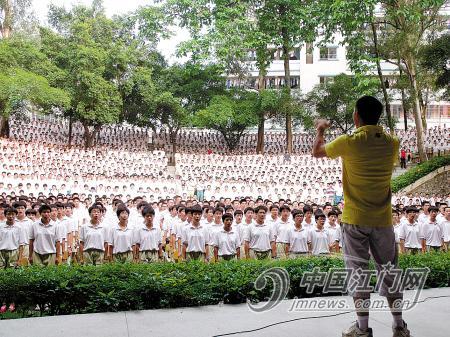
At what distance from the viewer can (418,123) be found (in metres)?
23.1

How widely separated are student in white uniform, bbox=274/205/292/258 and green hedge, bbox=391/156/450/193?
13.8m

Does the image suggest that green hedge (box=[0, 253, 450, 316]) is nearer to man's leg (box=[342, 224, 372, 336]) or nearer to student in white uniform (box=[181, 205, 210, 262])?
man's leg (box=[342, 224, 372, 336])

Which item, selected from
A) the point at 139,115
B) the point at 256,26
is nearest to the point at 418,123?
the point at 256,26

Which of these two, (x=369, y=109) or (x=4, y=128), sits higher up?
(x=4, y=128)

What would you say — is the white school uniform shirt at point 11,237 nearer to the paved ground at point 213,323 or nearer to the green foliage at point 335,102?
the paved ground at point 213,323

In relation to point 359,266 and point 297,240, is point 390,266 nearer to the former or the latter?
point 359,266

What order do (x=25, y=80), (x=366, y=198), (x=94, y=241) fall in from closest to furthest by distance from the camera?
(x=366, y=198)
(x=94, y=241)
(x=25, y=80)

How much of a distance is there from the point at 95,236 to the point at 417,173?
55.7 feet

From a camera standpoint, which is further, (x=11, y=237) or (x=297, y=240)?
(x=297, y=240)

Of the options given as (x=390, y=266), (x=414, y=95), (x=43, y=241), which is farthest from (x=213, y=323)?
(x=414, y=95)

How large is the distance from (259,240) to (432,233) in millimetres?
3104

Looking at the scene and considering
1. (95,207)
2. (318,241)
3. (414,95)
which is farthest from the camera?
(414,95)

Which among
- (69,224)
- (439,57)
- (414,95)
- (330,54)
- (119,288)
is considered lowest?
(119,288)

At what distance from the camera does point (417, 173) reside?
67.9 ft
